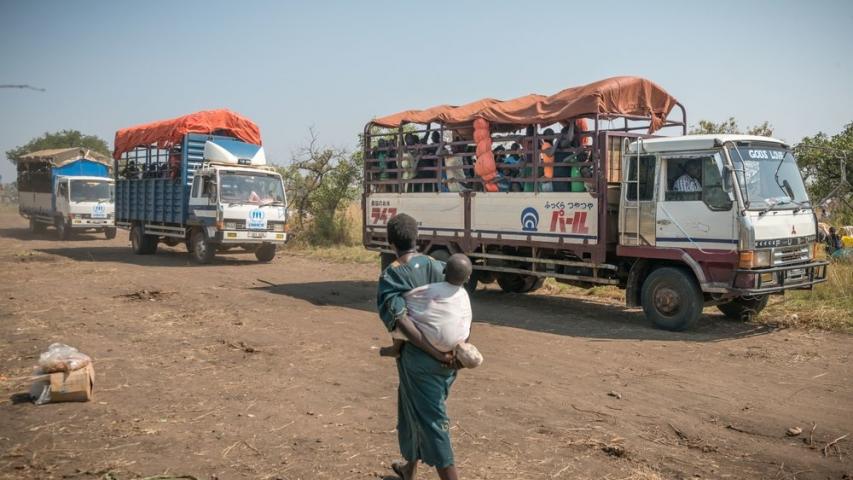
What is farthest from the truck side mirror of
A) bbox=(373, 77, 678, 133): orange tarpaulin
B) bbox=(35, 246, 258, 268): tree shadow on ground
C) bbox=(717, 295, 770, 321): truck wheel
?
bbox=(35, 246, 258, 268): tree shadow on ground

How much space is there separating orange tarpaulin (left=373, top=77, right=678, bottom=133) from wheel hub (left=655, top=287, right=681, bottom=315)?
255cm

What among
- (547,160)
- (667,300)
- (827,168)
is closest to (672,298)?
(667,300)

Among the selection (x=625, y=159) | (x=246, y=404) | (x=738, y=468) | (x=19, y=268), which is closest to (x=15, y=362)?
(x=246, y=404)

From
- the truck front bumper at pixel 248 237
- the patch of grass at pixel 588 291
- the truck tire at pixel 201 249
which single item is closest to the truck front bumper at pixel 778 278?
the patch of grass at pixel 588 291

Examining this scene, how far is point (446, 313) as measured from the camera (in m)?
3.72

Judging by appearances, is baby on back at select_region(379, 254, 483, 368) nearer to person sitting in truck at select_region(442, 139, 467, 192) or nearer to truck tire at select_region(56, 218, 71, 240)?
person sitting in truck at select_region(442, 139, 467, 192)

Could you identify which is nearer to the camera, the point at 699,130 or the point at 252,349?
the point at 252,349

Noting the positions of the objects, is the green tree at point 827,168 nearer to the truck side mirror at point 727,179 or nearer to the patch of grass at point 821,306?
the patch of grass at point 821,306

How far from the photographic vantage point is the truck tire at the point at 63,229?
24675 millimetres

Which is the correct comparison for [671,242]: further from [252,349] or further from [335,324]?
[252,349]

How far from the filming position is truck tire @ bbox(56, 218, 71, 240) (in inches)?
971

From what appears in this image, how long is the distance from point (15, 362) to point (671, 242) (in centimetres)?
763

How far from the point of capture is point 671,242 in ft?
29.3

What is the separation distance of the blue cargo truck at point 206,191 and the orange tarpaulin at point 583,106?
6.76 m
